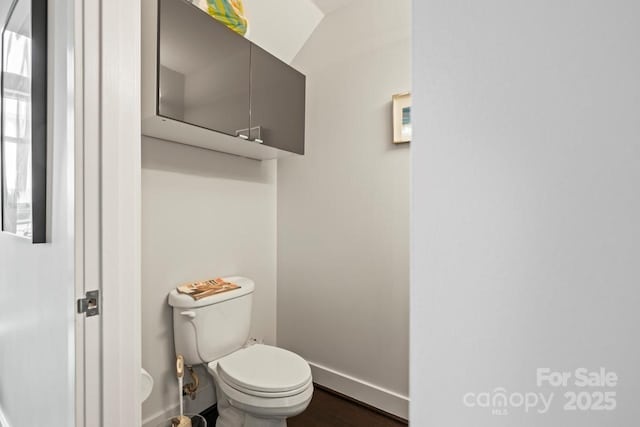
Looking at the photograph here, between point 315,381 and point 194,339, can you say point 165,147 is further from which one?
point 315,381

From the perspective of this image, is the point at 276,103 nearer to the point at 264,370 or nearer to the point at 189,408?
the point at 264,370

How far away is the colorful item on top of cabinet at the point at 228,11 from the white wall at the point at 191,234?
62cm

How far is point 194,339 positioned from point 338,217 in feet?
3.27

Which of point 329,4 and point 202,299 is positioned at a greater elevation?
point 329,4

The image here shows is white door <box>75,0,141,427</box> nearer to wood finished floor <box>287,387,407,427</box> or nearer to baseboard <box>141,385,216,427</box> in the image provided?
baseboard <box>141,385,216,427</box>

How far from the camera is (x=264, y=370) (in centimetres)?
144

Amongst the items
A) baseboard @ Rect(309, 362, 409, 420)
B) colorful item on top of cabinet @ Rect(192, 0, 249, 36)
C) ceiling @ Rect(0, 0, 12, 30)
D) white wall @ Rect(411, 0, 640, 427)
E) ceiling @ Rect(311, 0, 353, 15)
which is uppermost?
ceiling @ Rect(311, 0, 353, 15)

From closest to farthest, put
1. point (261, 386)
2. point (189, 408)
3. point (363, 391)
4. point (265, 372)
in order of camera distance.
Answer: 1. point (261, 386)
2. point (265, 372)
3. point (189, 408)
4. point (363, 391)

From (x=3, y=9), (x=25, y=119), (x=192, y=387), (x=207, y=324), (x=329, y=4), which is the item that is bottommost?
(x=192, y=387)

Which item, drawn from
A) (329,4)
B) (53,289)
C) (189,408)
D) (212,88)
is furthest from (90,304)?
(329,4)

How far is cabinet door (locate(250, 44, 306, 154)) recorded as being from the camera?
1.58 metres

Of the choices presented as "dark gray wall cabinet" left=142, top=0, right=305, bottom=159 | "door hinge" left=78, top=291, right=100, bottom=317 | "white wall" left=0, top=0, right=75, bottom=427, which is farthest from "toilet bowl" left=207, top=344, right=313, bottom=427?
"dark gray wall cabinet" left=142, top=0, right=305, bottom=159

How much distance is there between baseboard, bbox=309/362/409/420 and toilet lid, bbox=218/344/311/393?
519mm

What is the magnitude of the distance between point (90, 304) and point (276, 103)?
125 centimetres
